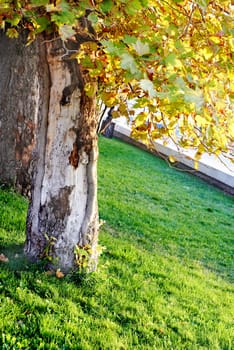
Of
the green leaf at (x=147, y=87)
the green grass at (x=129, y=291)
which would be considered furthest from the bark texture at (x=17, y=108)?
the green leaf at (x=147, y=87)

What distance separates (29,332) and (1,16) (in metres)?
2.05

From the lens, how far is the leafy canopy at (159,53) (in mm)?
2248

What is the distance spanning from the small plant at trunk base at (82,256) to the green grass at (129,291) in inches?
3.4

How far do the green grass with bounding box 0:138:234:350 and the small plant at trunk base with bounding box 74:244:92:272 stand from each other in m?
0.09

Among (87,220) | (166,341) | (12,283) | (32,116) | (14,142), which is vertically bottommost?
(166,341)

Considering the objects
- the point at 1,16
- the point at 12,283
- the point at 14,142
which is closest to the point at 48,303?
the point at 12,283

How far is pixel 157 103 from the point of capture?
9.72ft

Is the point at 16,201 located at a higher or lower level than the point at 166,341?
higher

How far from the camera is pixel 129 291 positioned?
4102 millimetres

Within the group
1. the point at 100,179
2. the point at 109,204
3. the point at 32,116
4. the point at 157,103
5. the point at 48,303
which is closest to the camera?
the point at 157,103

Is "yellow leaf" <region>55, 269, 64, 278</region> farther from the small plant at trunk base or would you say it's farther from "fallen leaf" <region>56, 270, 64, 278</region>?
the small plant at trunk base

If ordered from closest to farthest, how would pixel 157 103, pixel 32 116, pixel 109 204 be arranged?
pixel 157 103 → pixel 32 116 → pixel 109 204

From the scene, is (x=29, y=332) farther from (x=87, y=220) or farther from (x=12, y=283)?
(x=87, y=220)

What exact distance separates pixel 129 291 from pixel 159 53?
2358mm
